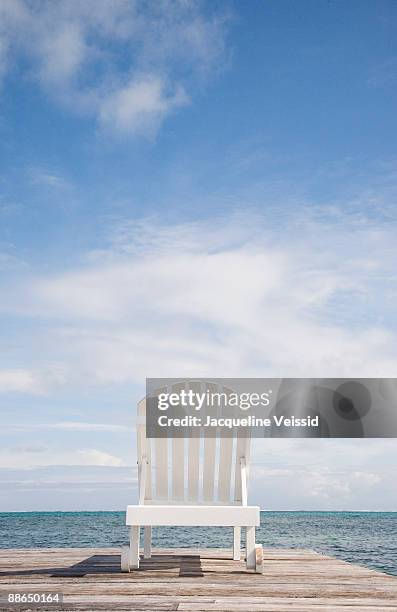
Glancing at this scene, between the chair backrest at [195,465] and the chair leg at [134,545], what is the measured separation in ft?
1.00

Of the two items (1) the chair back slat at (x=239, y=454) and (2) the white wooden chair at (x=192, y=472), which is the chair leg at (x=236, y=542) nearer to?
(2) the white wooden chair at (x=192, y=472)

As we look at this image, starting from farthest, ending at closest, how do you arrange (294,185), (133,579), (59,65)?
(294,185) → (59,65) → (133,579)

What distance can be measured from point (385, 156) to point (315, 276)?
224 cm

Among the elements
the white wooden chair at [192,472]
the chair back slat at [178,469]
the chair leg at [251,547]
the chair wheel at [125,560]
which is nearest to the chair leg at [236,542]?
the white wooden chair at [192,472]

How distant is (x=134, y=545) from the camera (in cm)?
363

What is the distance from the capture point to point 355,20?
8258 millimetres

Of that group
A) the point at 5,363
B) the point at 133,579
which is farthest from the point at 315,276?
the point at 133,579

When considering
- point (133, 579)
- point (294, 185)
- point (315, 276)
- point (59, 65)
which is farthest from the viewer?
point (315, 276)

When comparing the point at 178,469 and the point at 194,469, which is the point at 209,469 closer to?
the point at 194,469

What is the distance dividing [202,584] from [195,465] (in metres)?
1.01

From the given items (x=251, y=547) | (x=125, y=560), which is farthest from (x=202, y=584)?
(x=125, y=560)

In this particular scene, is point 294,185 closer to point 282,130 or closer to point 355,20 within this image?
point 282,130

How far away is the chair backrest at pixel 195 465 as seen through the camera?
3.95m

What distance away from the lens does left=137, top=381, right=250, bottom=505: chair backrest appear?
395 centimetres
